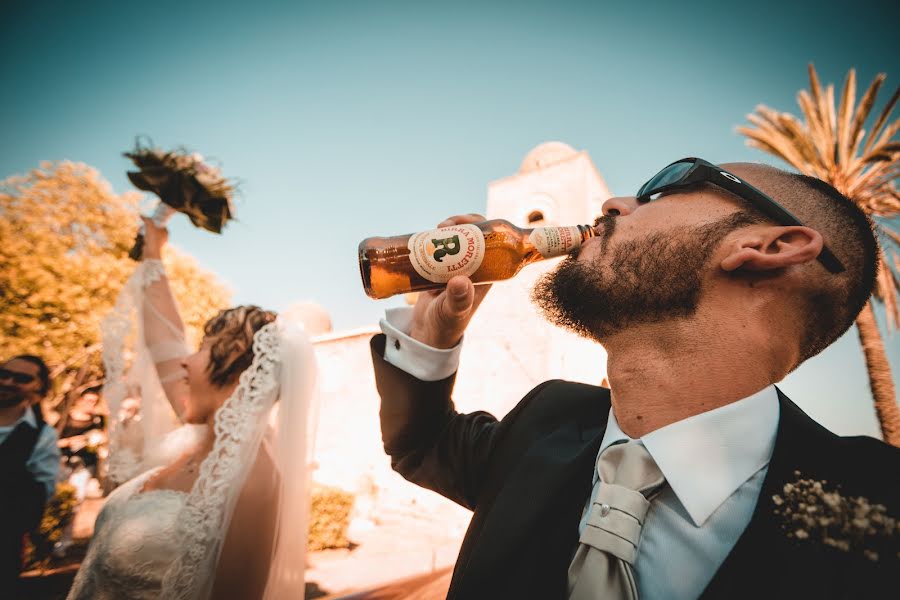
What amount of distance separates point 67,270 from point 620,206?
63.4 feet

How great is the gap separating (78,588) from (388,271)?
2.75 metres

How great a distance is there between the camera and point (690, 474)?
46.8 inches

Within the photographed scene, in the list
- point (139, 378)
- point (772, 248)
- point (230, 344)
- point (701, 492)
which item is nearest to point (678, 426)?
point (701, 492)

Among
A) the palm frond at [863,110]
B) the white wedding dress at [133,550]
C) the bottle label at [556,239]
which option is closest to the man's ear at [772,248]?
the bottle label at [556,239]

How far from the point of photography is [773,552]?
1.00 m

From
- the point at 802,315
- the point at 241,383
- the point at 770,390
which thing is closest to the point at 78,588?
the point at 241,383

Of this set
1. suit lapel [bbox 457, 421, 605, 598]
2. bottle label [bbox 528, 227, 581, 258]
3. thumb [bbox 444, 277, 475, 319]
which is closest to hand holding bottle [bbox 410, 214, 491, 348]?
thumb [bbox 444, 277, 475, 319]

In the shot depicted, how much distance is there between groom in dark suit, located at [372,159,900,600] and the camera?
1015 mm

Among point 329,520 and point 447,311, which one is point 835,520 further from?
point 329,520

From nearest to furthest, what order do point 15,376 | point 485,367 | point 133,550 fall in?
point 133,550 < point 15,376 < point 485,367

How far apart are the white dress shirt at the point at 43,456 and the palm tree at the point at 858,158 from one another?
14308 millimetres

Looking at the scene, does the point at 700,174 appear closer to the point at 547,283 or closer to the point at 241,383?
the point at 547,283

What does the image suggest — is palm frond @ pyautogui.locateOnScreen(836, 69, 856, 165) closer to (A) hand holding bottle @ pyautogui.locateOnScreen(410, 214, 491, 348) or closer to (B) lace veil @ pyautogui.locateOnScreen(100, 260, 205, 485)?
(A) hand holding bottle @ pyautogui.locateOnScreen(410, 214, 491, 348)

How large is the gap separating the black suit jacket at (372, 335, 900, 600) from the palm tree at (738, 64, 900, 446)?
431 inches
